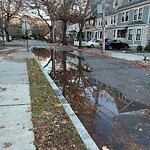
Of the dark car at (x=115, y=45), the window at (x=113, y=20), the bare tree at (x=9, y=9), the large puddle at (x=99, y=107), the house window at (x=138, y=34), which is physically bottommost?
the large puddle at (x=99, y=107)

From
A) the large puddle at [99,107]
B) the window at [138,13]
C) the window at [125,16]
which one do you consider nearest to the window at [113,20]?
the window at [125,16]

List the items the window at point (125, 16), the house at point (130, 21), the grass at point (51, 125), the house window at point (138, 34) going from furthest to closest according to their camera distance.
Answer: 1. the window at point (125, 16)
2. the house window at point (138, 34)
3. the house at point (130, 21)
4. the grass at point (51, 125)

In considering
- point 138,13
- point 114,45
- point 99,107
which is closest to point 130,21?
point 138,13

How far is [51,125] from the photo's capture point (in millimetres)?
3957

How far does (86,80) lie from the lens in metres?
8.91

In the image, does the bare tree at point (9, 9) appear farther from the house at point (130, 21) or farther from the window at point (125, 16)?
the window at point (125, 16)

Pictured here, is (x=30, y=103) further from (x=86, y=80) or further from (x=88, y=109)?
(x=86, y=80)

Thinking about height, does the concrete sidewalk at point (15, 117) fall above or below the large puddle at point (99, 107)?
above

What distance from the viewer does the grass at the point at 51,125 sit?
3266 millimetres

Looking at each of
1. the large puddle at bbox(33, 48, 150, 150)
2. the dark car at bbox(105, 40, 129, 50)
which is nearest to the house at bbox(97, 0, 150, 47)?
the dark car at bbox(105, 40, 129, 50)

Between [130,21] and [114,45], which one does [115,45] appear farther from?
[130,21]

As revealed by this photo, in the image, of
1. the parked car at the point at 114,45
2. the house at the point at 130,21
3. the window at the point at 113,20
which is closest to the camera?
the house at the point at 130,21

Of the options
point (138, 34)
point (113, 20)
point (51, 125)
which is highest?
point (113, 20)

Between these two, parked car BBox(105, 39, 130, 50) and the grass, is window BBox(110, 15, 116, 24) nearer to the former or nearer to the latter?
parked car BBox(105, 39, 130, 50)
